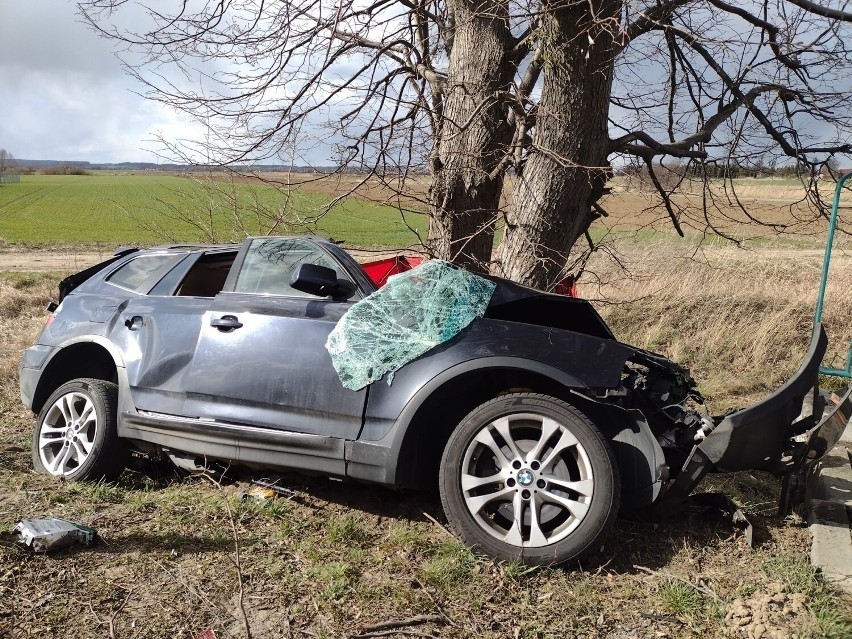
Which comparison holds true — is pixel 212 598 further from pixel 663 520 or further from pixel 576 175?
pixel 576 175

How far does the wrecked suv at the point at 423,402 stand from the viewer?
3.60 metres

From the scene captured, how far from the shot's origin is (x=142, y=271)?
538 centimetres

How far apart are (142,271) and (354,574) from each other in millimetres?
2949

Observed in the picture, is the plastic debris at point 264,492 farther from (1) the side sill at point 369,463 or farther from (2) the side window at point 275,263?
(2) the side window at point 275,263

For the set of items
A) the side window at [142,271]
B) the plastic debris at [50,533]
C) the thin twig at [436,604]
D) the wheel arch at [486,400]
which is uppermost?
the side window at [142,271]

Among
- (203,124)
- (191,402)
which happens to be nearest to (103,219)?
(203,124)

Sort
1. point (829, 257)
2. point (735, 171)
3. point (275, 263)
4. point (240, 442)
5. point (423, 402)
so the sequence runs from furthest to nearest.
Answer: point (735, 171), point (829, 257), point (275, 263), point (240, 442), point (423, 402)

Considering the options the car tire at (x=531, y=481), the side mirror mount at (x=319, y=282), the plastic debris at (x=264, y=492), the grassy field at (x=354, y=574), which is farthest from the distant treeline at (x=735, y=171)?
the plastic debris at (x=264, y=492)

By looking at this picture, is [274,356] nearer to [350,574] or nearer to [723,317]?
[350,574]

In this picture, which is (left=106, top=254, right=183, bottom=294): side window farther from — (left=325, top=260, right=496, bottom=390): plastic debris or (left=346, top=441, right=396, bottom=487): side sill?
(left=346, top=441, right=396, bottom=487): side sill

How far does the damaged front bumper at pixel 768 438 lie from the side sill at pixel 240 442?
176 cm

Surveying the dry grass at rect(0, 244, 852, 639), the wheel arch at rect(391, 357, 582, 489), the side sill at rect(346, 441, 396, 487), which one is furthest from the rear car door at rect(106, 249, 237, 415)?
the wheel arch at rect(391, 357, 582, 489)

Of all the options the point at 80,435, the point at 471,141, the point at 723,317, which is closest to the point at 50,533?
the point at 80,435

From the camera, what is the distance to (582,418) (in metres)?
3.55
